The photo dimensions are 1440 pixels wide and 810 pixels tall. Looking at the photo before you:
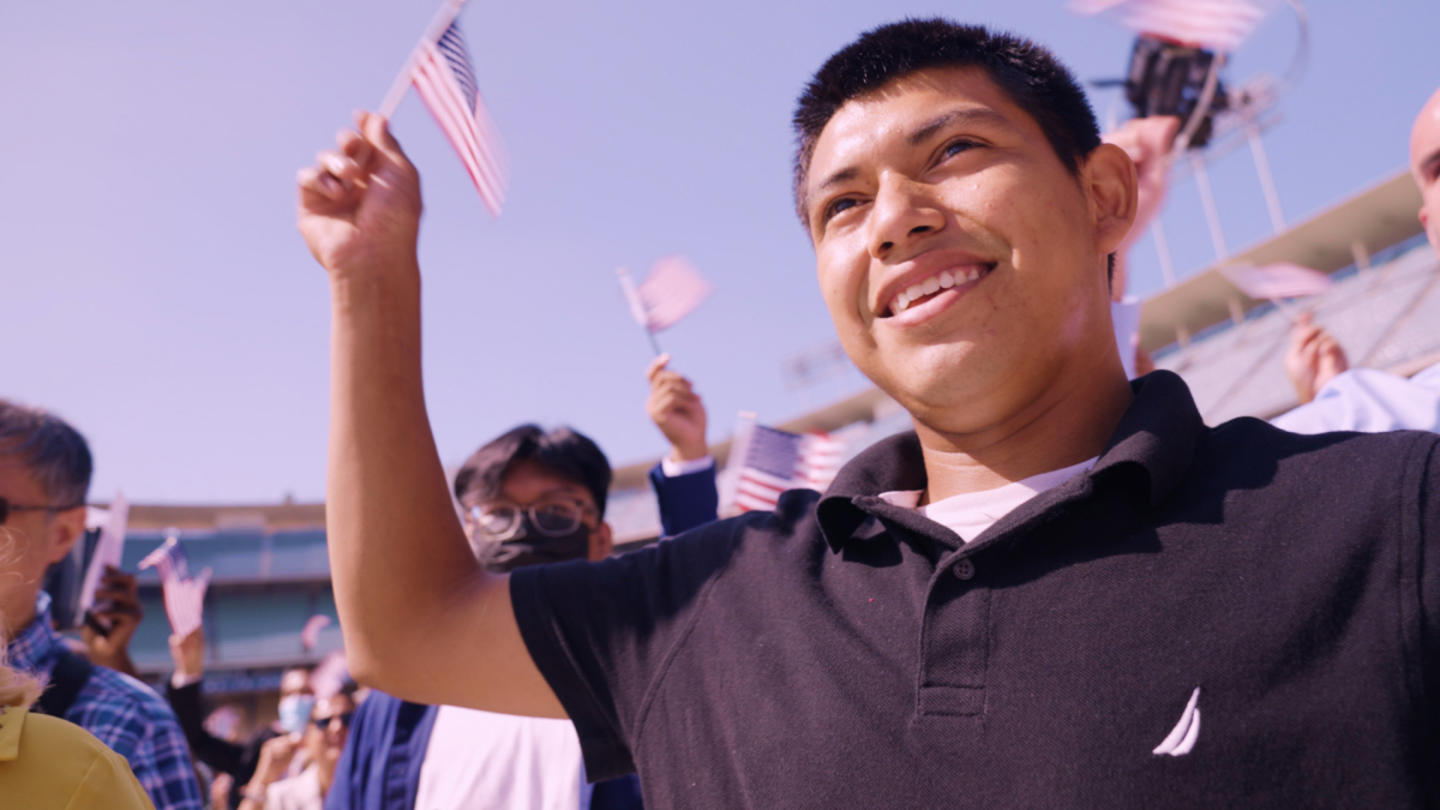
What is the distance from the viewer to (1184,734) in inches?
41.8

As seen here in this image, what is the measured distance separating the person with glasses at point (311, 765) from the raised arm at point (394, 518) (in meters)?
4.15

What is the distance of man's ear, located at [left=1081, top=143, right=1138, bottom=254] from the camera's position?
1.64 m

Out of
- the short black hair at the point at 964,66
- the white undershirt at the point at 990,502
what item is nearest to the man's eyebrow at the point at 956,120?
the short black hair at the point at 964,66

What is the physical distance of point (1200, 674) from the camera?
1080 mm

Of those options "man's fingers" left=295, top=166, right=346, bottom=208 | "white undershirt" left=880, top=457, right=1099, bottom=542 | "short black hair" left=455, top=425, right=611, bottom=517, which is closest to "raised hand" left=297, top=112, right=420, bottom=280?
"man's fingers" left=295, top=166, right=346, bottom=208

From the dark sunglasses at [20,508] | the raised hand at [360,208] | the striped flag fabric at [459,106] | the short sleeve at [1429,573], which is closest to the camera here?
the short sleeve at [1429,573]

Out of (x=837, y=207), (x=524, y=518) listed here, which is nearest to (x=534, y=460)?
(x=524, y=518)

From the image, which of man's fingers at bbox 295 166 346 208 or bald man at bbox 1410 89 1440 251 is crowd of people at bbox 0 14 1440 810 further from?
bald man at bbox 1410 89 1440 251

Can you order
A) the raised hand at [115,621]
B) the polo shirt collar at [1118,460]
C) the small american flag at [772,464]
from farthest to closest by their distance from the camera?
the small american flag at [772,464] → the raised hand at [115,621] → the polo shirt collar at [1118,460]

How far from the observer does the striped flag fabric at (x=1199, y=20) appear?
5.82m

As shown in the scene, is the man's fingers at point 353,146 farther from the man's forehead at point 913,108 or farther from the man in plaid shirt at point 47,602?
the man in plaid shirt at point 47,602

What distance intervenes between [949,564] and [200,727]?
5.12 metres

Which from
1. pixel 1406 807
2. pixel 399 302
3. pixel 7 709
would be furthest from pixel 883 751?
pixel 7 709

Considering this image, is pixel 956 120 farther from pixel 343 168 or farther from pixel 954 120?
pixel 343 168
